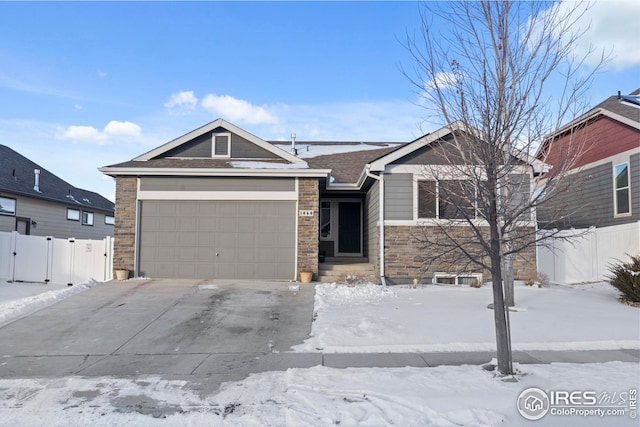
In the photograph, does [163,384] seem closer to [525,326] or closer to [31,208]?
[525,326]


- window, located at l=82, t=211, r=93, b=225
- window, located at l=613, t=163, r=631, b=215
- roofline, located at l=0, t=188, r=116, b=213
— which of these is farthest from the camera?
window, located at l=82, t=211, r=93, b=225

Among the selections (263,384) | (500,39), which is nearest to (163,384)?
(263,384)

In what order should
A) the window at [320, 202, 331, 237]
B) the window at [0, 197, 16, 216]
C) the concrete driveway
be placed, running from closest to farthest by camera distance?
the concrete driveway
the window at [320, 202, 331, 237]
the window at [0, 197, 16, 216]

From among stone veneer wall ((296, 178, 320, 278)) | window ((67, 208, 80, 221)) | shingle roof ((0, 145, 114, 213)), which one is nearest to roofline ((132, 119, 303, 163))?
stone veneer wall ((296, 178, 320, 278))

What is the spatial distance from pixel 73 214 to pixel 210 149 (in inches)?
557

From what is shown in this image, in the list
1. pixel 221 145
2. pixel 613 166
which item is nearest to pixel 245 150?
pixel 221 145

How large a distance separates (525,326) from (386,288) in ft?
13.1

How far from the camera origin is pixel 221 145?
14.1 meters

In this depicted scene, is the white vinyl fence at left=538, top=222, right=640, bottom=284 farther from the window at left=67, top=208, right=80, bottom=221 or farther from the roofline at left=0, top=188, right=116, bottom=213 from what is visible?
the window at left=67, top=208, right=80, bottom=221

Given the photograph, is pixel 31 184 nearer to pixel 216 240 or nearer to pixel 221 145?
pixel 221 145

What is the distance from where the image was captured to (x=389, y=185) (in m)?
12.5

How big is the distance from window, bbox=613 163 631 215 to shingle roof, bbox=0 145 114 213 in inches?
912

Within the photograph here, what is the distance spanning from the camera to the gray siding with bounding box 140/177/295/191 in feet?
42.2

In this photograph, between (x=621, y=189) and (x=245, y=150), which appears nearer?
(x=621, y=189)
